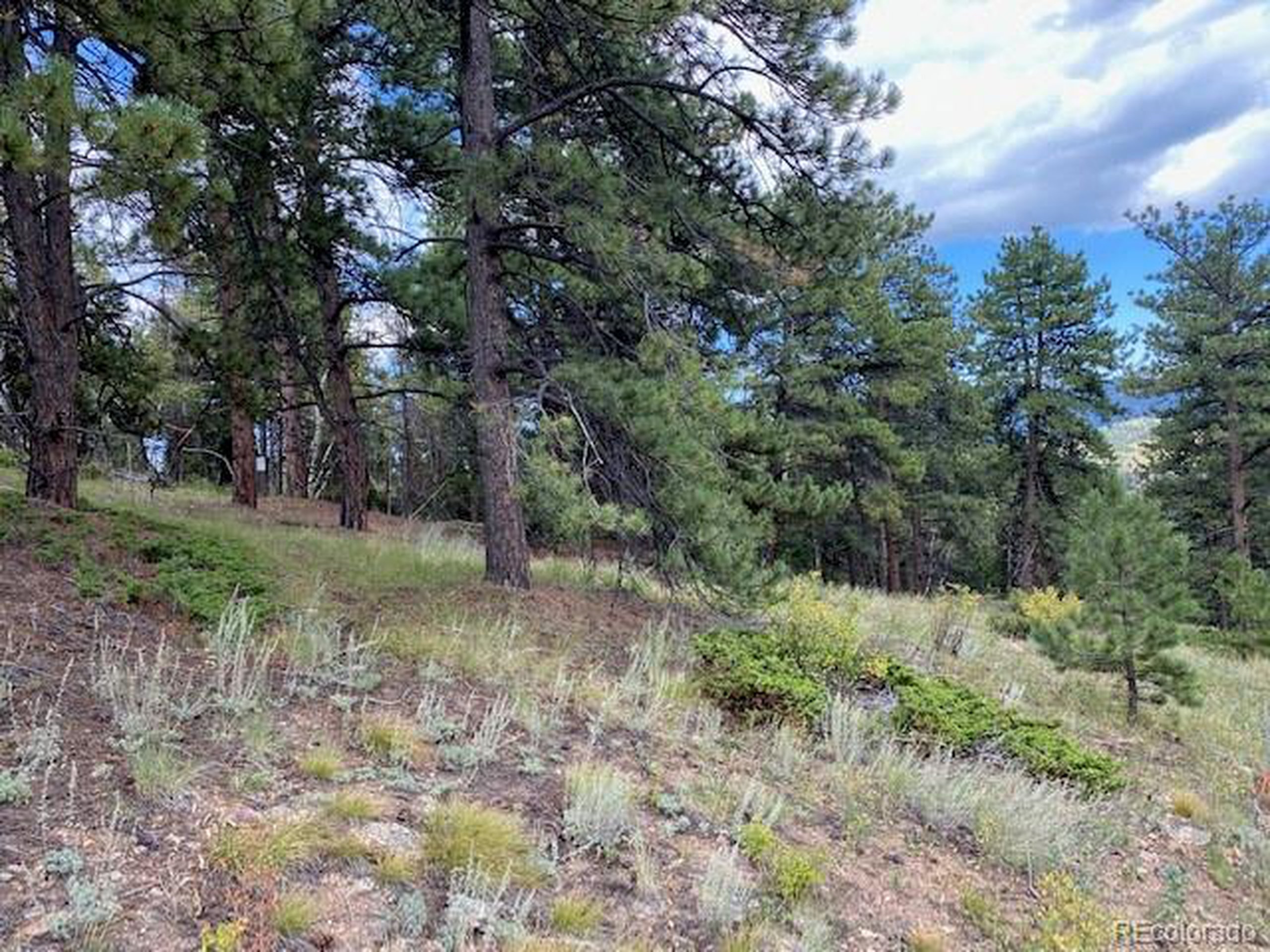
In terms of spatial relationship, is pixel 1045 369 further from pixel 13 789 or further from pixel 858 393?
pixel 13 789

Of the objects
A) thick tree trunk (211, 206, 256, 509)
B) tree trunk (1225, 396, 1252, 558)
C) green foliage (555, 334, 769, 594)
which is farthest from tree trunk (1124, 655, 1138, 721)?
tree trunk (1225, 396, 1252, 558)

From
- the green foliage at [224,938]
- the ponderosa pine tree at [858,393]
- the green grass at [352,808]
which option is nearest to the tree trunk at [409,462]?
the ponderosa pine tree at [858,393]

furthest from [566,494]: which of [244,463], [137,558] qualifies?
[244,463]

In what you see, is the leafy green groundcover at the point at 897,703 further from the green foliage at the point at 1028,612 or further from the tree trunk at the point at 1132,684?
the green foliage at the point at 1028,612

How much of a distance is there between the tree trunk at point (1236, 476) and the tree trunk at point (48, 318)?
952 inches

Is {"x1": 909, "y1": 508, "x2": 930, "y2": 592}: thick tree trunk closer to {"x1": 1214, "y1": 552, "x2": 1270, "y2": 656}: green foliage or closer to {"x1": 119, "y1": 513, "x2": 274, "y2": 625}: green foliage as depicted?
{"x1": 1214, "y1": 552, "x2": 1270, "y2": 656}: green foliage

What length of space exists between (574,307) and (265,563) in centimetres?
333

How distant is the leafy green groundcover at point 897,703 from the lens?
5.21m

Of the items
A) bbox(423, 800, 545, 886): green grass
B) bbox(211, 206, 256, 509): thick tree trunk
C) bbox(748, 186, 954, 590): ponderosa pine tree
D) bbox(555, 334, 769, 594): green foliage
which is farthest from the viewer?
bbox(748, 186, 954, 590): ponderosa pine tree

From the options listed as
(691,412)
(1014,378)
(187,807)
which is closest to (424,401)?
(691,412)

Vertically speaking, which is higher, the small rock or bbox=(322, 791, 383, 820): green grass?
bbox=(322, 791, 383, 820): green grass

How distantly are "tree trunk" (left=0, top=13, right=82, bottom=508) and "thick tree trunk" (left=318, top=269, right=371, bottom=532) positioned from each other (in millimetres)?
2819

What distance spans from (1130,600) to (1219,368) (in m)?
18.0

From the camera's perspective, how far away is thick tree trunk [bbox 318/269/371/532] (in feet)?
32.8
